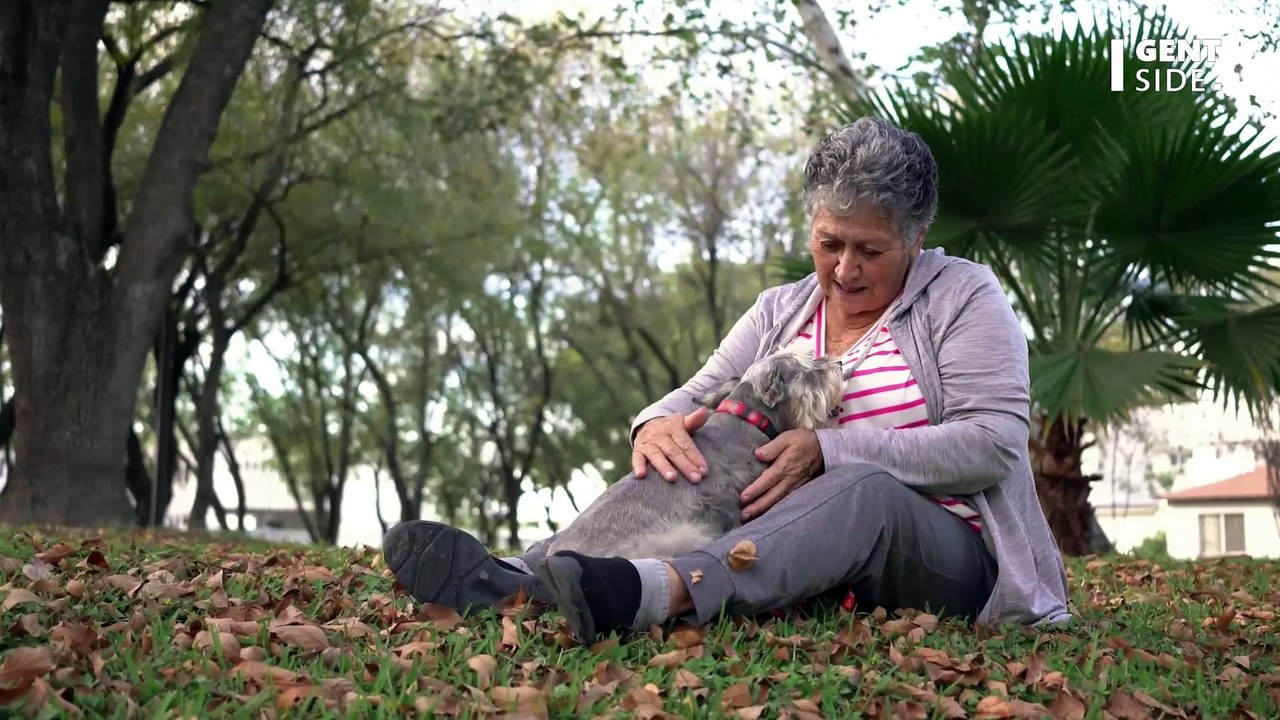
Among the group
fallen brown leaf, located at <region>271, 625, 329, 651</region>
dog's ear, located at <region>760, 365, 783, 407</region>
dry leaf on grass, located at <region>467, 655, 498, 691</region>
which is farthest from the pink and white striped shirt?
fallen brown leaf, located at <region>271, 625, 329, 651</region>

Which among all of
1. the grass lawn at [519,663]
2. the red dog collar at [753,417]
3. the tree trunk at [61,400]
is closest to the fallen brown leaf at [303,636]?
the grass lawn at [519,663]

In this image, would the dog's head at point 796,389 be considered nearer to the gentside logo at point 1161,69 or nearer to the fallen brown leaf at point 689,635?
the fallen brown leaf at point 689,635

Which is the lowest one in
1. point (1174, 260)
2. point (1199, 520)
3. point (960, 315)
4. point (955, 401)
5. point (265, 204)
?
point (1199, 520)

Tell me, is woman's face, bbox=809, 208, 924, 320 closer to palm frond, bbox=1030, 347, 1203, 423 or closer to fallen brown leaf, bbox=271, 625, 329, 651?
fallen brown leaf, bbox=271, 625, 329, 651

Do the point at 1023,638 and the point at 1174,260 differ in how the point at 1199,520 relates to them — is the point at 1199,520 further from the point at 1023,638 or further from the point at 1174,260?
the point at 1023,638

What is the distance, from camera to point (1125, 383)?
7.71m

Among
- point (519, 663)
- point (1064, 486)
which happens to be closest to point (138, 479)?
point (1064, 486)

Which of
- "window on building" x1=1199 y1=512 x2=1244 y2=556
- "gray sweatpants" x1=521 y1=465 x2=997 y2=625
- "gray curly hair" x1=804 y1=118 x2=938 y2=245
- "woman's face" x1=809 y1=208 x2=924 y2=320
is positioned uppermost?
"gray curly hair" x1=804 y1=118 x2=938 y2=245

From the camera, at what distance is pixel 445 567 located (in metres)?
3.96

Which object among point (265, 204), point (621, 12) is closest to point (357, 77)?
point (265, 204)

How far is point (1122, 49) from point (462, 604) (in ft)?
21.3

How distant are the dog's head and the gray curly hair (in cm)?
52

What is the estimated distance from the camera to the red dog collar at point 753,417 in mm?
4215

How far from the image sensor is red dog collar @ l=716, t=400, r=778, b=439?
421cm
